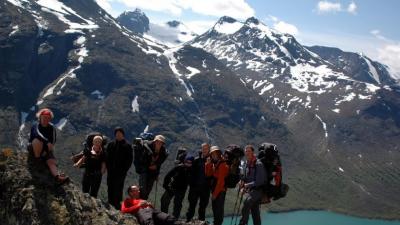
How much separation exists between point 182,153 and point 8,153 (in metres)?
7.54

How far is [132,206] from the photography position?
16.7m

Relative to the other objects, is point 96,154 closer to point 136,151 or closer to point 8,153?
point 136,151

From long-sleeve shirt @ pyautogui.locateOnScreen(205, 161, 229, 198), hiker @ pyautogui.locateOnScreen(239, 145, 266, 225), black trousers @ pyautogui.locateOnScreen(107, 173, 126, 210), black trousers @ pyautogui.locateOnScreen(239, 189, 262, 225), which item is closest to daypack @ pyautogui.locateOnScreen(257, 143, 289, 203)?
hiker @ pyautogui.locateOnScreen(239, 145, 266, 225)

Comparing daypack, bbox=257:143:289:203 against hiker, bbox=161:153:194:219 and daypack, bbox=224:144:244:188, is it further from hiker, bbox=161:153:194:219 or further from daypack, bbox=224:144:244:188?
hiker, bbox=161:153:194:219

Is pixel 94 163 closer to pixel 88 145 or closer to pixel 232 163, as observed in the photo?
pixel 88 145

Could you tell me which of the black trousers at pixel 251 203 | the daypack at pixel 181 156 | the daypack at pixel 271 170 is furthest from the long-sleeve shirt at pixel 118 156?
the daypack at pixel 271 170

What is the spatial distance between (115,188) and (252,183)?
503 centimetres

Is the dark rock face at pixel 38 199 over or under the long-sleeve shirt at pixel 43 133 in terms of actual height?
under

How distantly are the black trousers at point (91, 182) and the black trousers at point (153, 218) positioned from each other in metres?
2.47

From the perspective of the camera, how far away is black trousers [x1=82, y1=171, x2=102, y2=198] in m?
17.8

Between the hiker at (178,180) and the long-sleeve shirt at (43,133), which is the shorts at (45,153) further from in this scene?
the hiker at (178,180)

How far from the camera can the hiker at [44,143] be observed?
14250 millimetres

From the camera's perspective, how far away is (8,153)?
1402 cm

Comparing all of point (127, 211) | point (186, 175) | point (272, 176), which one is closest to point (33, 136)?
point (127, 211)
